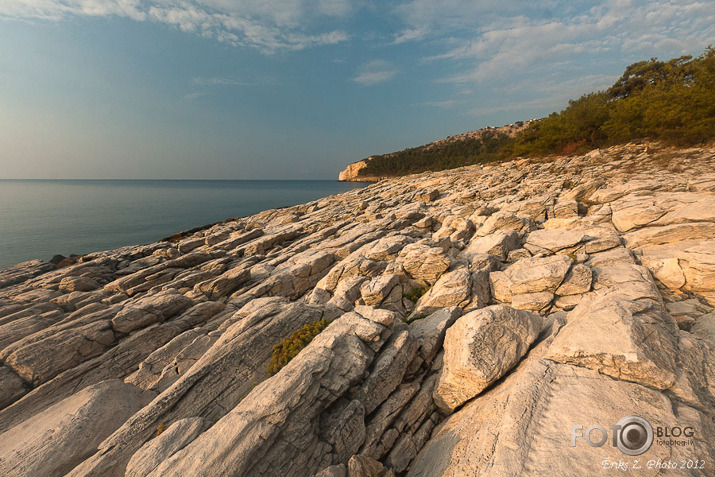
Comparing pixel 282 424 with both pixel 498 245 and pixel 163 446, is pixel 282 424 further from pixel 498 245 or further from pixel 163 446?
pixel 498 245

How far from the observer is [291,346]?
13.7 metres

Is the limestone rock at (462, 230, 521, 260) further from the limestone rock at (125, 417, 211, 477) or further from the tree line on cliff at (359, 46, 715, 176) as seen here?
the tree line on cliff at (359, 46, 715, 176)

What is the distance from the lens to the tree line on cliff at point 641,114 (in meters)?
46.7

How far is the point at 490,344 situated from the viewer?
36.4 ft

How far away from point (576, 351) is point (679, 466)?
3.47 m

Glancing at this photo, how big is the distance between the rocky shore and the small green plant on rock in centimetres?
87

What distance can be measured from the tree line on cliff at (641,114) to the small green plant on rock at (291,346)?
233ft

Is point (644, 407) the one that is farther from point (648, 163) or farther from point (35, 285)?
point (648, 163)

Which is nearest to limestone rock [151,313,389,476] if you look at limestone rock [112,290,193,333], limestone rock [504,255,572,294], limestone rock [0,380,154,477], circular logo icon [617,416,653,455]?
limestone rock [0,380,154,477]

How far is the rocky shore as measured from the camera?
792 cm

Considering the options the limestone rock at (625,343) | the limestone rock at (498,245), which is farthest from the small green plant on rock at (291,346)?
the limestone rock at (498,245)

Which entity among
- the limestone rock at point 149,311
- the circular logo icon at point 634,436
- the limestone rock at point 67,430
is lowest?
the limestone rock at point 67,430

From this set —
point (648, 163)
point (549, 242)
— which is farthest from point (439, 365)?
point (648, 163)

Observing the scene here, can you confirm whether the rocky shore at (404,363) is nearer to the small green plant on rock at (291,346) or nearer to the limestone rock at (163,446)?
the limestone rock at (163,446)
